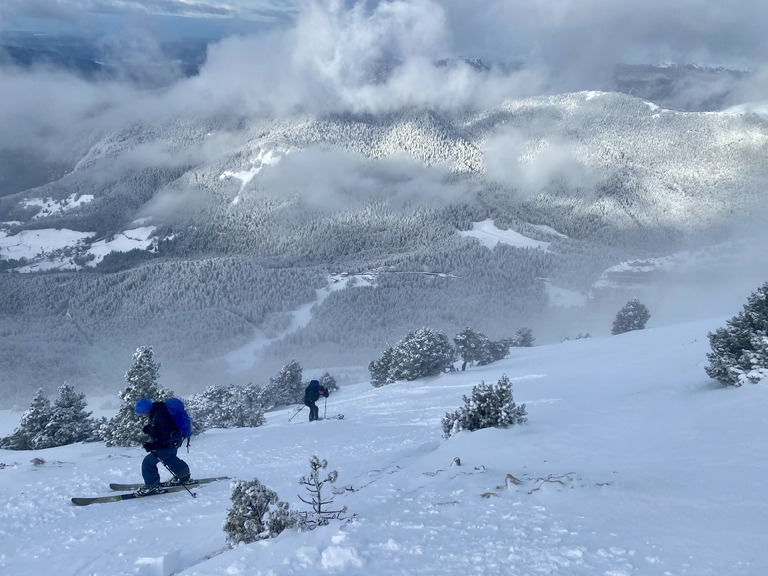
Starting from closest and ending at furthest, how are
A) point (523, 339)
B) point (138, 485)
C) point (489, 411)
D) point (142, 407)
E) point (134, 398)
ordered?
point (142, 407)
point (138, 485)
point (489, 411)
point (134, 398)
point (523, 339)

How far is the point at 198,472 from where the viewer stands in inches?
469

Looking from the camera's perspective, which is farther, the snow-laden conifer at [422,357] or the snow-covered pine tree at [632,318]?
the snow-covered pine tree at [632,318]

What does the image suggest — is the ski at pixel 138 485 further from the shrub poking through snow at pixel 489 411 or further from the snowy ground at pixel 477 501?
the shrub poking through snow at pixel 489 411

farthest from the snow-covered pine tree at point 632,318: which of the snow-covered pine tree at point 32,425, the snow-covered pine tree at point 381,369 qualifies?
the snow-covered pine tree at point 32,425

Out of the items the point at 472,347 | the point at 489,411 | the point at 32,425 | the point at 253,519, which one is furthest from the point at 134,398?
the point at 472,347

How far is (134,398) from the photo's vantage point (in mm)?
17531

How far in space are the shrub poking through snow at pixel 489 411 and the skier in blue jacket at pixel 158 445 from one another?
6177mm

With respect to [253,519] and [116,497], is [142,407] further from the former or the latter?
[253,519]

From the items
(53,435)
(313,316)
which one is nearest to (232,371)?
(313,316)

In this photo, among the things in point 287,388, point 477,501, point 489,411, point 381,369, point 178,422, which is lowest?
point 287,388

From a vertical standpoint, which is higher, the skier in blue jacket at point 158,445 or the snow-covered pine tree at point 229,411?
the skier in blue jacket at point 158,445

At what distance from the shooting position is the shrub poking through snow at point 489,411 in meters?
11.9

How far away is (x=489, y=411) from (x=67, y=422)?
18991mm

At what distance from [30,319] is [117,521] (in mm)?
139224
